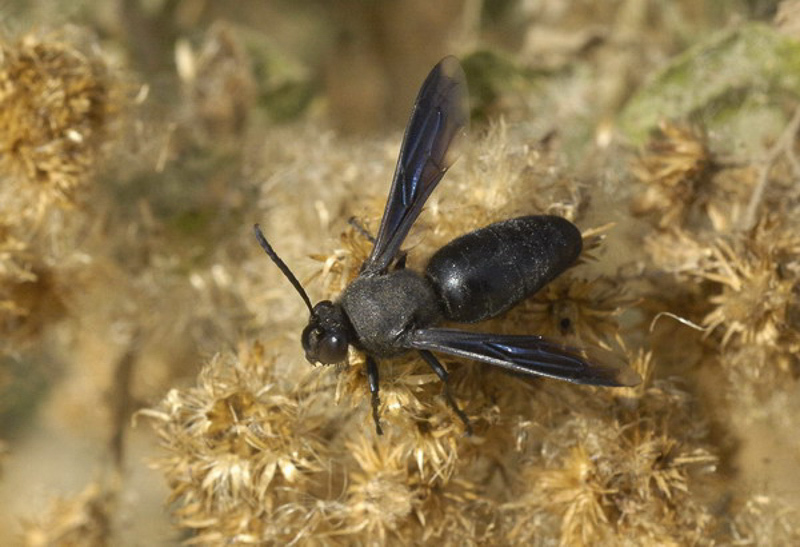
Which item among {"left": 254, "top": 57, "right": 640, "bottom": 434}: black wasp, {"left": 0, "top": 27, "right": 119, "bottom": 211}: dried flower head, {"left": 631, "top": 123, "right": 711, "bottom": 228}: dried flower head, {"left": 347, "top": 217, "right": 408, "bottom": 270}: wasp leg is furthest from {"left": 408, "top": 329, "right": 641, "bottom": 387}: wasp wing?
{"left": 0, "top": 27, "right": 119, "bottom": 211}: dried flower head

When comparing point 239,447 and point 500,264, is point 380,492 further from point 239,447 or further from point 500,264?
point 500,264

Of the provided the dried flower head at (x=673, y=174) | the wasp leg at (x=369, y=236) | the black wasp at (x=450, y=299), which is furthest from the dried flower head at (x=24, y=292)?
the dried flower head at (x=673, y=174)

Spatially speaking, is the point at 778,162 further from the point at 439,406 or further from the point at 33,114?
the point at 33,114

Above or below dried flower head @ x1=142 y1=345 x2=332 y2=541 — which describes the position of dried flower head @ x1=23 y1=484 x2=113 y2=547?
below

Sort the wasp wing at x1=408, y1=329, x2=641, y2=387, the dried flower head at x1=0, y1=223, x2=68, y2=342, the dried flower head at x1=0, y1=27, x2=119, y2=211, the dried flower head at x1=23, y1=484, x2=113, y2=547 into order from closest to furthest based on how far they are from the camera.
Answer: the wasp wing at x1=408, y1=329, x2=641, y2=387 < the dried flower head at x1=0, y1=27, x2=119, y2=211 < the dried flower head at x1=0, y1=223, x2=68, y2=342 < the dried flower head at x1=23, y1=484, x2=113, y2=547

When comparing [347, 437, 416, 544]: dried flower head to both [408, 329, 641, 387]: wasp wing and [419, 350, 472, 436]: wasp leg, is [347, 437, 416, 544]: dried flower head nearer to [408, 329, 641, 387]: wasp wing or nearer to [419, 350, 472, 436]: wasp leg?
[419, 350, 472, 436]: wasp leg

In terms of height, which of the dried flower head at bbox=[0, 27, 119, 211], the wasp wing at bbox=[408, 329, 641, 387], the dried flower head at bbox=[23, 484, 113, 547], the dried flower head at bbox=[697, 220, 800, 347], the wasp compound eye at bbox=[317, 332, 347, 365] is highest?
the dried flower head at bbox=[0, 27, 119, 211]

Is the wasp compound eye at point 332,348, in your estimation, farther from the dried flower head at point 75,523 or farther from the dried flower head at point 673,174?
the dried flower head at point 75,523
